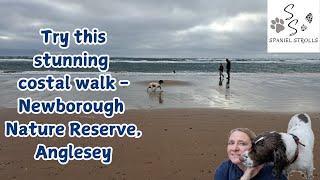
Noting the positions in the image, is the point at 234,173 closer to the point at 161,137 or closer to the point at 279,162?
the point at 279,162

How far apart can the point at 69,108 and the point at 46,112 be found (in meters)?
1.19

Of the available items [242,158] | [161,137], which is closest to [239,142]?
[242,158]

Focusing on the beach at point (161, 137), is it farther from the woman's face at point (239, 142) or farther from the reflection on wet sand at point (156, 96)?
the woman's face at point (239, 142)

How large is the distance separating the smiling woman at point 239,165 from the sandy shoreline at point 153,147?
4.42 m

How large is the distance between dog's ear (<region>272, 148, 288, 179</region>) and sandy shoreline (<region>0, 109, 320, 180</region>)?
4610 mm

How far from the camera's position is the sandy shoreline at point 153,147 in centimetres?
811

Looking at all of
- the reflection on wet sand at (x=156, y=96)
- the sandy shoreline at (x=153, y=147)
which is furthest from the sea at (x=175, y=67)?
the sandy shoreline at (x=153, y=147)

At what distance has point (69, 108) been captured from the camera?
50.8ft

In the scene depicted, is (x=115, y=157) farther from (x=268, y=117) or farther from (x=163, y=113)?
(x=268, y=117)

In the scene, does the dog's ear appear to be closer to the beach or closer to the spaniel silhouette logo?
the beach

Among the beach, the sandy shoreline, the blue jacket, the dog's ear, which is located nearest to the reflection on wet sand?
the beach

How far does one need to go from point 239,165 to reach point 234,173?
10 cm

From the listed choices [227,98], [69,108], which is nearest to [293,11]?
[227,98]

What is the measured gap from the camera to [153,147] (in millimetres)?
9695
